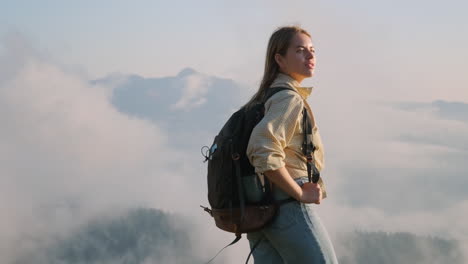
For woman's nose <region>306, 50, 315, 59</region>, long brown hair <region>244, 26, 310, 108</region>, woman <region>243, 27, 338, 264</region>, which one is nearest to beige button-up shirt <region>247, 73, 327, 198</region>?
woman <region>243, 27, 338, 264</region>

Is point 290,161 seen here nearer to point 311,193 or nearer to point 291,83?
point 311,193

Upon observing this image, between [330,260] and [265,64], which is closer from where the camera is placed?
[330,260]

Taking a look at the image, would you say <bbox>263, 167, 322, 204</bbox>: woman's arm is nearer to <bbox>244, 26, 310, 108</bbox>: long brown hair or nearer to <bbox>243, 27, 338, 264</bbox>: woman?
<bbox>243, 27, 338, 264</bbox>: woman

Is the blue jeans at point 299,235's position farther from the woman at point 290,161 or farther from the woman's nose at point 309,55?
the woman's nose at point 309,55

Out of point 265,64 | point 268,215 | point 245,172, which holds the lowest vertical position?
point 268,215

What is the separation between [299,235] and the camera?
4113 millimetres

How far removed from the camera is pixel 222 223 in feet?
13.8

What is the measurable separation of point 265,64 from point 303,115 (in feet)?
1.75

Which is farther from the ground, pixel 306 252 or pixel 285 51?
pixel 285 51

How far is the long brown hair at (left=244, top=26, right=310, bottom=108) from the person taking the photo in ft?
14.5

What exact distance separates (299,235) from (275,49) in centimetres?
121

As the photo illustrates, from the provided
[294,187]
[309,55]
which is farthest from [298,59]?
[294,187]

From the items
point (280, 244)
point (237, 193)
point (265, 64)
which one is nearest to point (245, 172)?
point (237, 193)

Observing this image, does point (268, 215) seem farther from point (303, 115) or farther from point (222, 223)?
point (303, 115)
